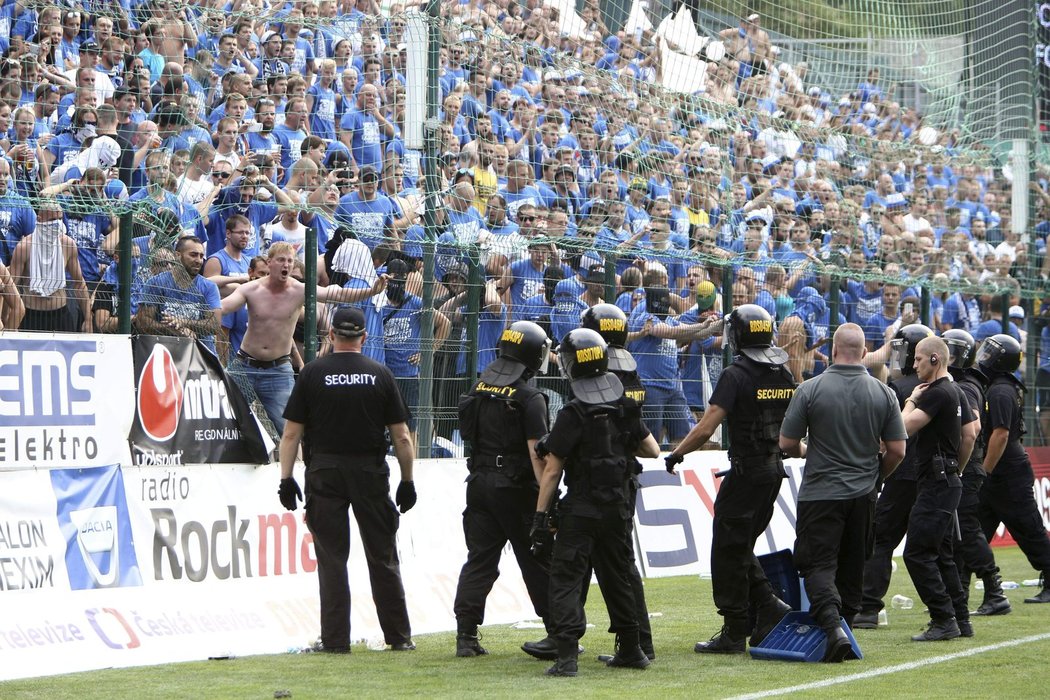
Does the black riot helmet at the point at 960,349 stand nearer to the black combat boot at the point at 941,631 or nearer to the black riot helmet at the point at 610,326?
the black combat boot at the point at 941,631

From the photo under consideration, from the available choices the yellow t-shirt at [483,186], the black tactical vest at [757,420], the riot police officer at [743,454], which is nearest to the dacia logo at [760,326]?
the riot police officer at [743,454]

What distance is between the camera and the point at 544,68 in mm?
15211

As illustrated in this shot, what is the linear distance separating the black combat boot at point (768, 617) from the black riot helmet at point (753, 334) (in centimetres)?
152

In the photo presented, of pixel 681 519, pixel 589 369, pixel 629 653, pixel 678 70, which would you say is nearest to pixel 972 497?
pixel 681 519

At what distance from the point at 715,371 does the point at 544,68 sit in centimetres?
337

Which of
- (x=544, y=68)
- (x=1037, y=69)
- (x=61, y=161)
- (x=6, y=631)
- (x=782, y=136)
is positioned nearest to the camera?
(x=6, y=631)

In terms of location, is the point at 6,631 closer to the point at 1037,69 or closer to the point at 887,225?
the point at 887,225

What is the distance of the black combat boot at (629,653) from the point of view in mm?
8875

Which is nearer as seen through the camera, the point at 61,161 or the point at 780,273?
the point at 61,161

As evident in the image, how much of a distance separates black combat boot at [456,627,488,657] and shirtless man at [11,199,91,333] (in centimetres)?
347

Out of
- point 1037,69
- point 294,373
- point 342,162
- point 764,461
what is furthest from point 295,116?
point 1037,69

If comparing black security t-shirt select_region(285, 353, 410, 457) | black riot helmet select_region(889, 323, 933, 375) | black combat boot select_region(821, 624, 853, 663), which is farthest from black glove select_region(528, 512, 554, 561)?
black riot helmet select_region(889, 323, 933, 375)

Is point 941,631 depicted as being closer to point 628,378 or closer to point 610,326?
point 628,378

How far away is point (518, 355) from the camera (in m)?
9.36
